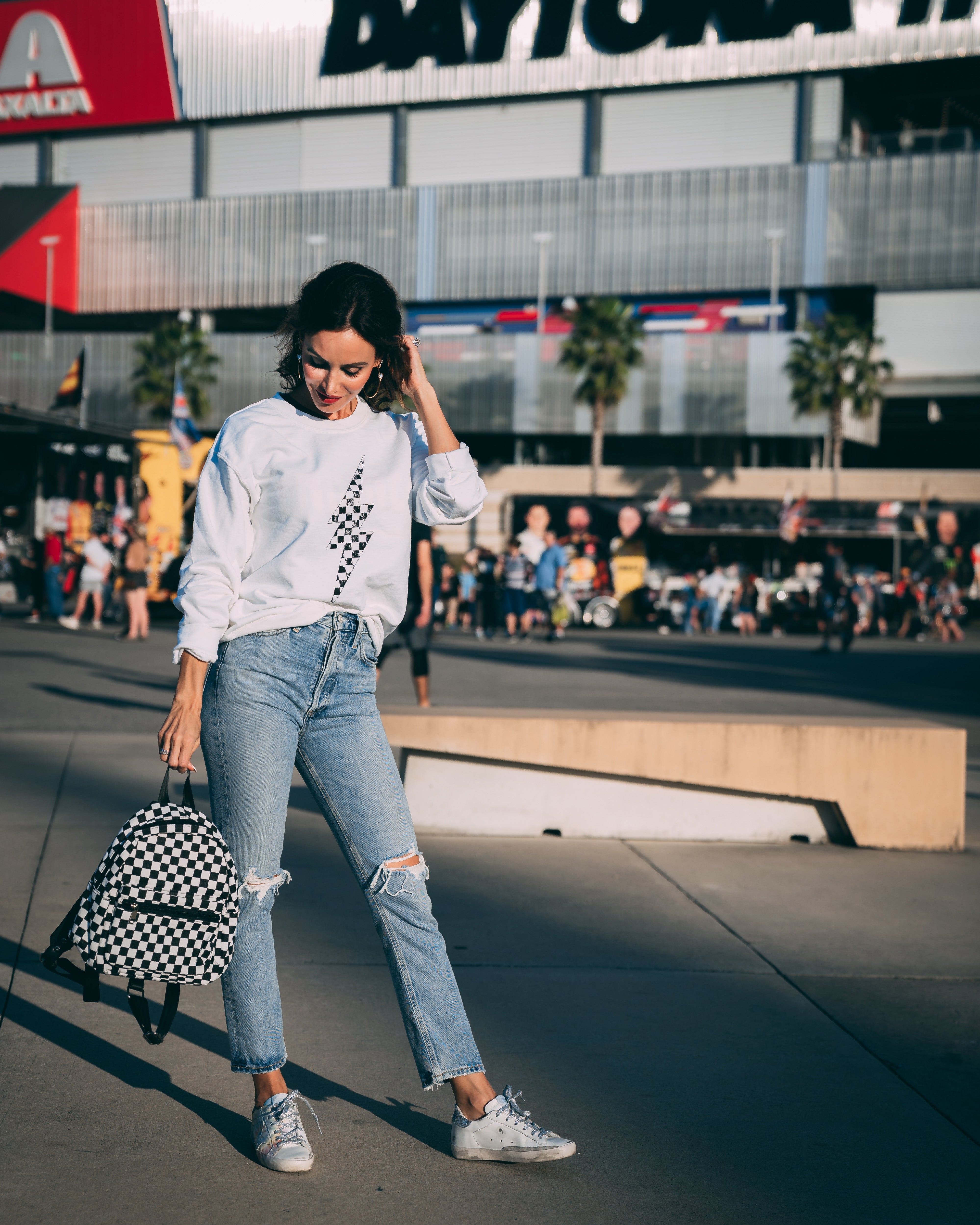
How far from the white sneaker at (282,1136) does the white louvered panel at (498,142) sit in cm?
4870

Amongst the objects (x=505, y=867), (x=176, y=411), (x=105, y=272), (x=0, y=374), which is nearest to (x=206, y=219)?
(x=105, y=272)

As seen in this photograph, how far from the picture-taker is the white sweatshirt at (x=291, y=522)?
262cm

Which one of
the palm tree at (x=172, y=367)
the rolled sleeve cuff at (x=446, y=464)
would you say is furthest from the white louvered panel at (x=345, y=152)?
the rolled sleeve cuff at (x=446, y=464)

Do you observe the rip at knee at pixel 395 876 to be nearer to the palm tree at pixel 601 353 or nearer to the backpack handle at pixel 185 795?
the backpack handle at pixel 185 795

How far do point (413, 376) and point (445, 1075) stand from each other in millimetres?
1509

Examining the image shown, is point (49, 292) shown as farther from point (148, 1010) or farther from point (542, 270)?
point (148, 1010)

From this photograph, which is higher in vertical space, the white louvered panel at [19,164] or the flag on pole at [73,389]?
the white louvered panel at [19,164]

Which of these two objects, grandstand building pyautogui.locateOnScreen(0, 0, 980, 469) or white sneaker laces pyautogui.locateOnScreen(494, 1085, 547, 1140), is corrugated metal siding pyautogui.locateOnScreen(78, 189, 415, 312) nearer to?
grandstand building pyautogui.locateOnScreen(0, 0, 980, 469)

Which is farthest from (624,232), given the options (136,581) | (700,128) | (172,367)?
(136,581)

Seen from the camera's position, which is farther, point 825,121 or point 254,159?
point 254,159

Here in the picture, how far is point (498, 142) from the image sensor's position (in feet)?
160

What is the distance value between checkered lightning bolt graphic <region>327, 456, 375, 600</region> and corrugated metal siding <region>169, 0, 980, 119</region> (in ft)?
156

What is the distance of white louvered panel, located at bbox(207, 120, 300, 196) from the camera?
2016 inches

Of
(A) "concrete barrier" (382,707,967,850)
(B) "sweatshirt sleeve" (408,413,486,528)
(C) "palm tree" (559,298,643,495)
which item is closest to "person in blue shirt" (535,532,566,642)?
(A) "concrete barrier" (382,707,967,850)
